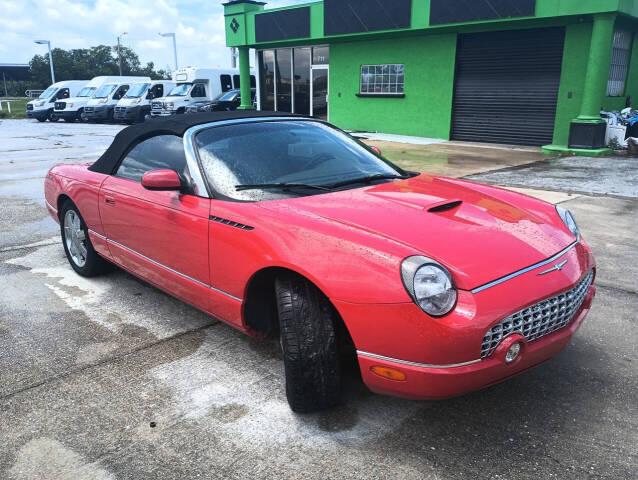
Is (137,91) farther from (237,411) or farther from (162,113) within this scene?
(237,411)

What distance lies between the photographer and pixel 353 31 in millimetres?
17484

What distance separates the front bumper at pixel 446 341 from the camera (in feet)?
7.18

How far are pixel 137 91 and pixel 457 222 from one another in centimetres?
2672

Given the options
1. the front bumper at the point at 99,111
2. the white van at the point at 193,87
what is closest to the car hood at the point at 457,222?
the white van at the point at 193,87

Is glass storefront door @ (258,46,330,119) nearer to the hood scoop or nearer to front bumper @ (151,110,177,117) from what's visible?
front bumper @ (151,110,177,117)

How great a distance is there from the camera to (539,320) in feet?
7.84

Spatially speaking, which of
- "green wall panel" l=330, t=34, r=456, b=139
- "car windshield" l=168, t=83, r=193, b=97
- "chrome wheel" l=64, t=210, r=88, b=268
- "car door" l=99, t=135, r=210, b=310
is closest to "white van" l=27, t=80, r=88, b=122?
"car windshield" l=168, t=83, r=193, b=97

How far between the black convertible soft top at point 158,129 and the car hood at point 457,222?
106 cm

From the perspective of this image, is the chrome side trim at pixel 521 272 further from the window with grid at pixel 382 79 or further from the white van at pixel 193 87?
the white van at pixel 193 87

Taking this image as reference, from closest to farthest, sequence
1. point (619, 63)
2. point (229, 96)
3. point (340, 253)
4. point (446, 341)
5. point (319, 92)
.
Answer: point (446, 341)
point (340, 253)
point (619, 63)
point (319, 92)
point (229, 96)

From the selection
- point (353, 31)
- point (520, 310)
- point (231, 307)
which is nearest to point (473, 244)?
point (520, 310)

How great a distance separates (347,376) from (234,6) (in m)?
21.0

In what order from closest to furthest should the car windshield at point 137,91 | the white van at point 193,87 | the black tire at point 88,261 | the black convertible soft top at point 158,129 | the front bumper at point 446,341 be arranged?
the front bumper at point 446,341
the black convertible soft top at point 158,129
the black tire at point 88,261
the white van at point 193,87
the car windshield at point 137,91

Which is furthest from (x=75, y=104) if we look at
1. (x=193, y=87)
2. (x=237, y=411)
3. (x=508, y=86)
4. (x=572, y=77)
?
(x=237, y=411)
